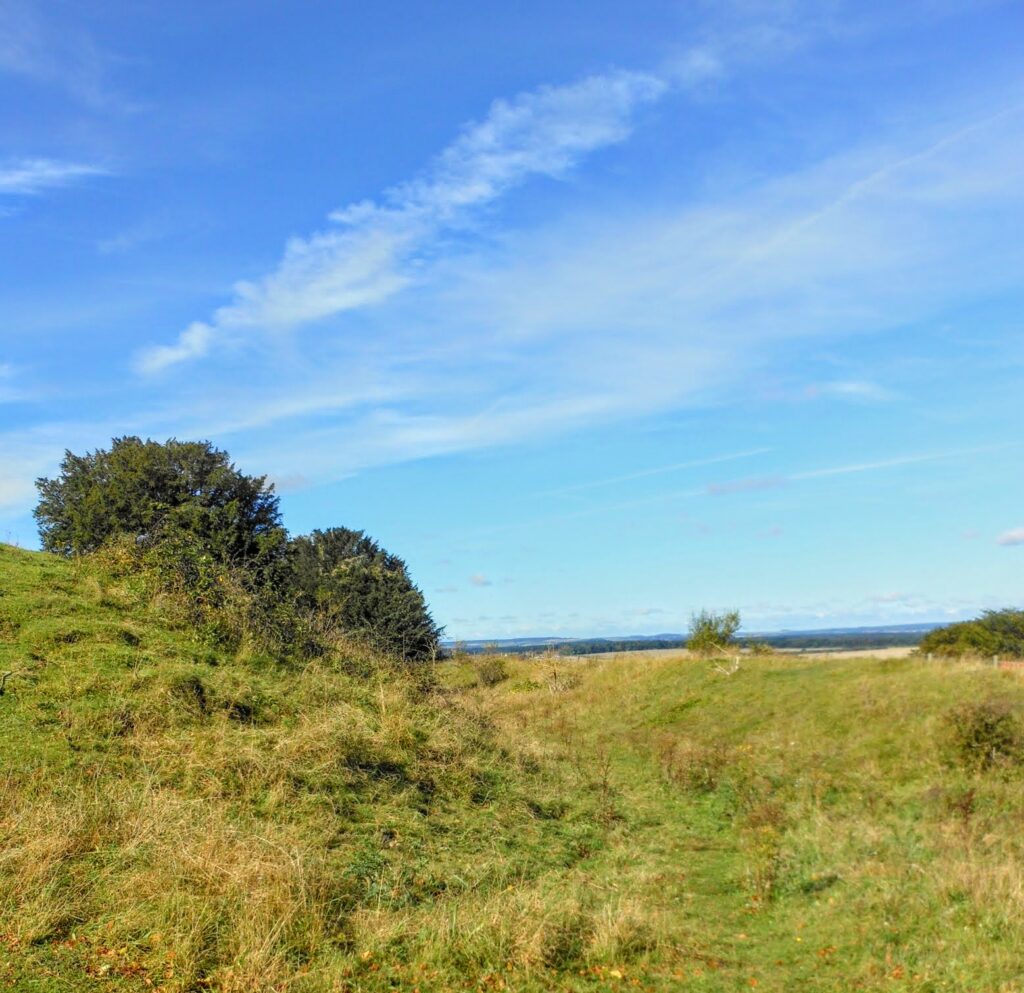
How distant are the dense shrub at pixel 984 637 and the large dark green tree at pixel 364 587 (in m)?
17.9

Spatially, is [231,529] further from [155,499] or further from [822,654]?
[822,654]

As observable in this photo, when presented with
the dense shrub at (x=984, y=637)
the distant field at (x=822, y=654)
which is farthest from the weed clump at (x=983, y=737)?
the dense shrub at (x=984, y=637)

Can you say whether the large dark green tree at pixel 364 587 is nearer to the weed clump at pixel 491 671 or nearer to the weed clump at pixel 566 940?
the weed clump at pixel 491 671

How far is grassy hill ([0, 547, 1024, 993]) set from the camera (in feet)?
21.2

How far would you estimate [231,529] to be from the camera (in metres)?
23.5

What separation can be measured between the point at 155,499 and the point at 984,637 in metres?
28.5

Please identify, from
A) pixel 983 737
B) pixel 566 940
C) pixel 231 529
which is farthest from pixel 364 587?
pixel 566 940

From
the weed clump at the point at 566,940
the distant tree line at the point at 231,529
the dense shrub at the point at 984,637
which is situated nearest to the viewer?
the weed clump at the point at 566,940

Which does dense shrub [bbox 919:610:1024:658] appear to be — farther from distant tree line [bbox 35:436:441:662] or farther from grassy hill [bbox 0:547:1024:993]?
distant tree line [bbox 35:436:441:662]

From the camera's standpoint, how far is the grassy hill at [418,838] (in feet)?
21.2

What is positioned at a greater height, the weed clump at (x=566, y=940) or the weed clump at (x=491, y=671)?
the weed clump at (x=566, y=940)

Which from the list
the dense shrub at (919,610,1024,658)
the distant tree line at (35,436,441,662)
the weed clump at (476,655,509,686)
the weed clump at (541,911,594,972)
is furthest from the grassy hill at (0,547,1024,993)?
the weed clump at (476,655,509,686)

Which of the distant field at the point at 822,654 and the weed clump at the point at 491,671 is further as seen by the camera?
A: the weed clump at the point at 491,671

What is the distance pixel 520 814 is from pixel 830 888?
3837 mm
